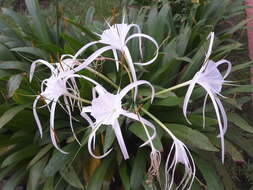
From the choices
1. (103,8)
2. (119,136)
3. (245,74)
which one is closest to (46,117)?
(119,136)

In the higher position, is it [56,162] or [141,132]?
[141,132]

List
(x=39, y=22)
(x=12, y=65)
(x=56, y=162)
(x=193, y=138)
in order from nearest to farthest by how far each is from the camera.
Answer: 1. (x=193, y=138)
2. (x=56, y=162)
3. (x=12, y=65)
4. (x=39, y=22)

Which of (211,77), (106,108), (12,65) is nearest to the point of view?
(106,108)

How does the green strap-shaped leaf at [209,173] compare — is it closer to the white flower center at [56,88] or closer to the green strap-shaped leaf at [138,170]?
the green strap-shaped leaf at [138,170]

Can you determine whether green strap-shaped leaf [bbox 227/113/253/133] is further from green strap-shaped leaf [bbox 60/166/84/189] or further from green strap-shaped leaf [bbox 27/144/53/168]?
green strap-shaped leaf [bbox 27/144/53/168]

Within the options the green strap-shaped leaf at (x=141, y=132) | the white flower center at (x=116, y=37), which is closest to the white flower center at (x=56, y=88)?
the white flower center at (x=116, y=37)

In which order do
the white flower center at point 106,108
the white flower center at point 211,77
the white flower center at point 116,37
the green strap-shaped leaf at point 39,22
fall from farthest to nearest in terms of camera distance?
the green strap-shaped leaf at point 39,22, the white flower center at point 116,37, the white flower center at point 211,77, the white flower center at point 106,108

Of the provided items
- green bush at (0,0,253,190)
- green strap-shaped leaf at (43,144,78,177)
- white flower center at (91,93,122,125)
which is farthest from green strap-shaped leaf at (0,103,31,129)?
white flower center at (91,93,122,125)

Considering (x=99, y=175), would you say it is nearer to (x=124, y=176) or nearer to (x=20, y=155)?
(x=124, y=176)

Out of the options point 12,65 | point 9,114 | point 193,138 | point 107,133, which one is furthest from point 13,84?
point 193,138

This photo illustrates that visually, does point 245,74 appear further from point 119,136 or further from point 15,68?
point 119,136
